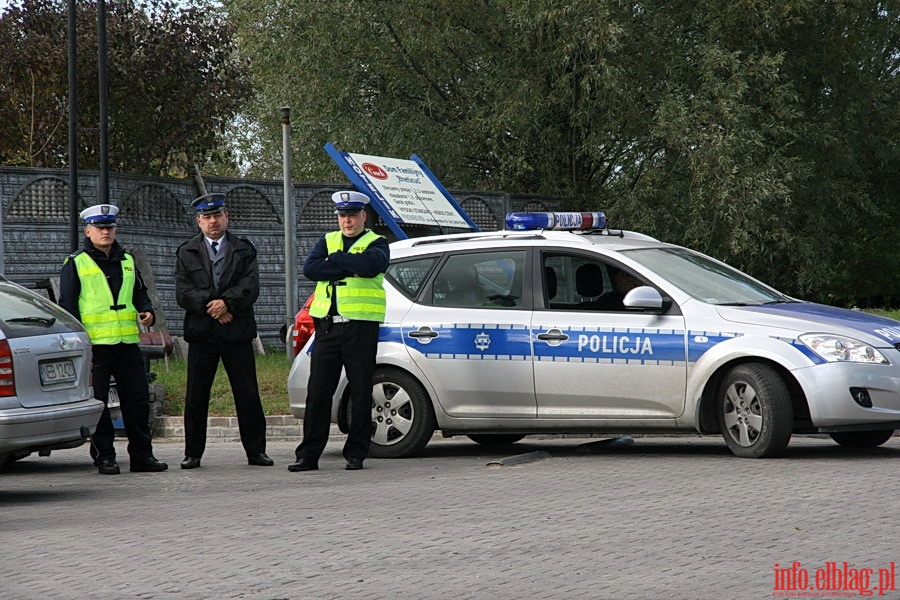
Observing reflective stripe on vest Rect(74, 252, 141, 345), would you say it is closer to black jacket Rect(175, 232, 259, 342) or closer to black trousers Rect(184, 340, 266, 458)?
black jacket Rect(175, 232, 259, 342)

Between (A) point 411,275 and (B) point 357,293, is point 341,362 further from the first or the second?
(A) point 411,275

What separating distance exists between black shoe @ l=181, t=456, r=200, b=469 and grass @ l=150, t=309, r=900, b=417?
3247 mm

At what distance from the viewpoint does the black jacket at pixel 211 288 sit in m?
10.8

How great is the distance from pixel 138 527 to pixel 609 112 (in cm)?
1763

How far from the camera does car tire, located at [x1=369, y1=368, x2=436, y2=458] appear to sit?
11.0 m

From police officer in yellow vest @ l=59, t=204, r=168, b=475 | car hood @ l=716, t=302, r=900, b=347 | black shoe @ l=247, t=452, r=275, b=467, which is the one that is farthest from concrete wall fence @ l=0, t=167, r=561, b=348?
car hood @ l=716, t=302, r=900, b=347

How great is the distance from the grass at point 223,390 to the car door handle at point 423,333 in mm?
3311

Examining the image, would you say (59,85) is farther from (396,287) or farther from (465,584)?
(465,584)

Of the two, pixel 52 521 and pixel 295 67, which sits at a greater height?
pixel 295 67

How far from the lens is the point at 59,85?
83.0 ft

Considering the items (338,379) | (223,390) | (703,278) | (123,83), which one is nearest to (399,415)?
(338,379)

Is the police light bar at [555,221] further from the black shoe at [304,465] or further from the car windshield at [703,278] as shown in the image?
the black shoe at [304,465]

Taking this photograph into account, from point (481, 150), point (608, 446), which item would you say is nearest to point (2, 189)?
point (481, 150)

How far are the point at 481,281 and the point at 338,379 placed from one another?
4.43ft
